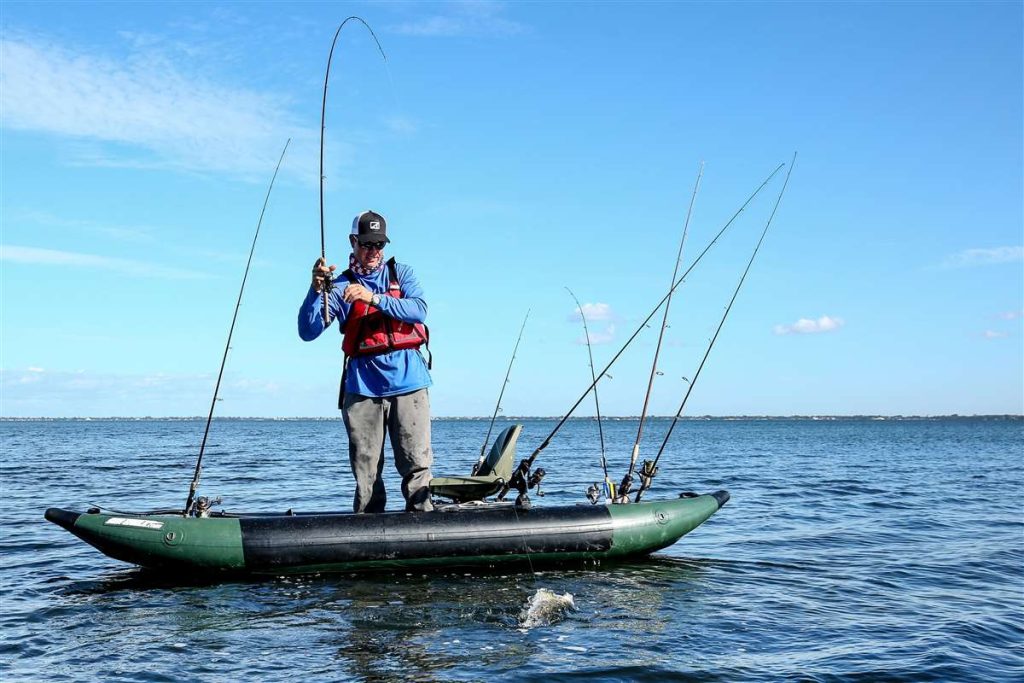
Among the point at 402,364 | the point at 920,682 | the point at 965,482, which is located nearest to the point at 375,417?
the point at 402,364

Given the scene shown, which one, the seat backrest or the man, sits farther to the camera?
the seat backrest

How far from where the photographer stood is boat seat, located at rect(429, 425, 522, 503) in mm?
7504

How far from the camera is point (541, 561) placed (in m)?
7.43

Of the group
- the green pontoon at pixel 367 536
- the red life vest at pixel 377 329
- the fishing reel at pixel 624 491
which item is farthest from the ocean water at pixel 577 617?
the red life vest at pixel 377 329

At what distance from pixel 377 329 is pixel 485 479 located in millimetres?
1808

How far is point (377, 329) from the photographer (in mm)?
6656

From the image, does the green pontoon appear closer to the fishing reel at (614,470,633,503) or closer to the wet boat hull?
the wet boat hull

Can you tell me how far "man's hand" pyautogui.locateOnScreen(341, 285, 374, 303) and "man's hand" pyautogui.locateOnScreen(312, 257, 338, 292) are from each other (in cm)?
16

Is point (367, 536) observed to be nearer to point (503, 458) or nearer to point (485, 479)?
point (485, 479)

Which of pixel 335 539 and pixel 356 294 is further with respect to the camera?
pixel 335 539

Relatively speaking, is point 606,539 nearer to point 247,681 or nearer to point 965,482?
point 247,681

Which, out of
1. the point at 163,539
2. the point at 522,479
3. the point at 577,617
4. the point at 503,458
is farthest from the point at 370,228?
the point at 577,617

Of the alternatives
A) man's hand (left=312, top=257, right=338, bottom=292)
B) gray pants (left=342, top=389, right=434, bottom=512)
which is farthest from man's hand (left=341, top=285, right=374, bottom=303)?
gray pants (left=342, top=389, right=434, bottom=512)

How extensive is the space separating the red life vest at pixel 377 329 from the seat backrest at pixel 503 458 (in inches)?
60.8
